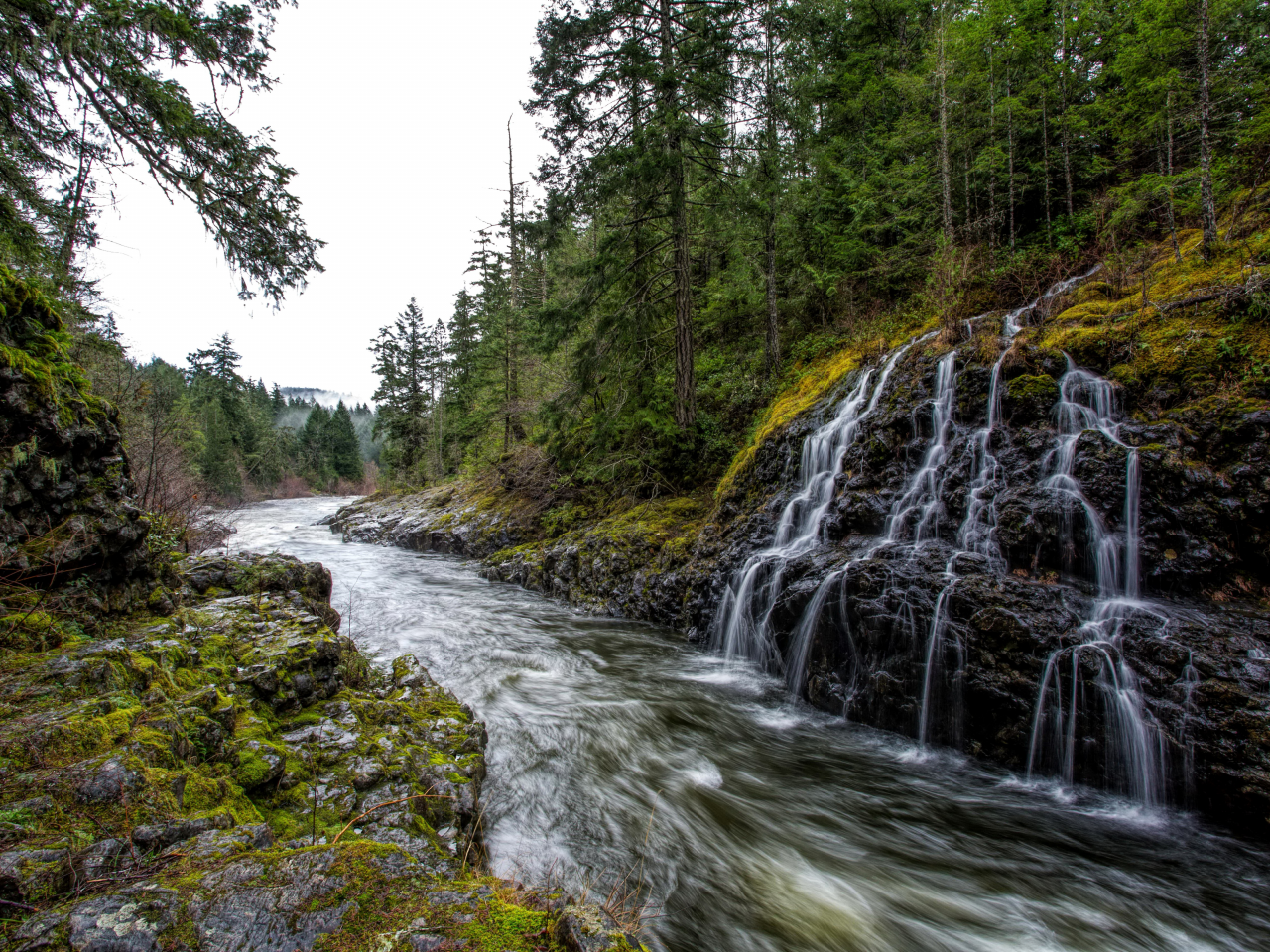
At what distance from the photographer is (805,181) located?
1339cm

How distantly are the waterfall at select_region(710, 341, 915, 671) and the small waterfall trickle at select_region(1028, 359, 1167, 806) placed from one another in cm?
273

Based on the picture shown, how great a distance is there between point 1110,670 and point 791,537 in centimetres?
387

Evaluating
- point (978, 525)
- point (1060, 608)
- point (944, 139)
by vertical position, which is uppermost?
point (944, 139)

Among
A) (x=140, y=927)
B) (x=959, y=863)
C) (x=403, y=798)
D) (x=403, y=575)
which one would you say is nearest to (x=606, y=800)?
(x=403, y=798)

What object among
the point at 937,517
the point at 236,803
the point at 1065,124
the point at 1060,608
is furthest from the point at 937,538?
the point at 1065,124

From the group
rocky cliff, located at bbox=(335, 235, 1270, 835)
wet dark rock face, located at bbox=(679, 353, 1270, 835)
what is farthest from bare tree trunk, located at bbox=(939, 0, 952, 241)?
wet dark rock face, located at bbox=(679, 353, 1270, 835)

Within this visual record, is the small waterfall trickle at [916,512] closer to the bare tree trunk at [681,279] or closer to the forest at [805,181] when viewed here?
the forest at [805,181]

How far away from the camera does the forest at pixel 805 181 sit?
10.1 m

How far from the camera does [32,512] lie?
362 cm

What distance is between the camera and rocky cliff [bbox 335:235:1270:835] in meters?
4.05

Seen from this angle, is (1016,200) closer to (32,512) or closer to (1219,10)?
(1219,10)

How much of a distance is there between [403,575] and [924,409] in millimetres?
12489

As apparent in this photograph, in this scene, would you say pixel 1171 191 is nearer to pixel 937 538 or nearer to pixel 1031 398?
pixel 1031 398

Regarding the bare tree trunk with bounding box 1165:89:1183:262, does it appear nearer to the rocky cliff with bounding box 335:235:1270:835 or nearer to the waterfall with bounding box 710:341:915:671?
the rocky cliff with bounding box 335:235:1270:835
